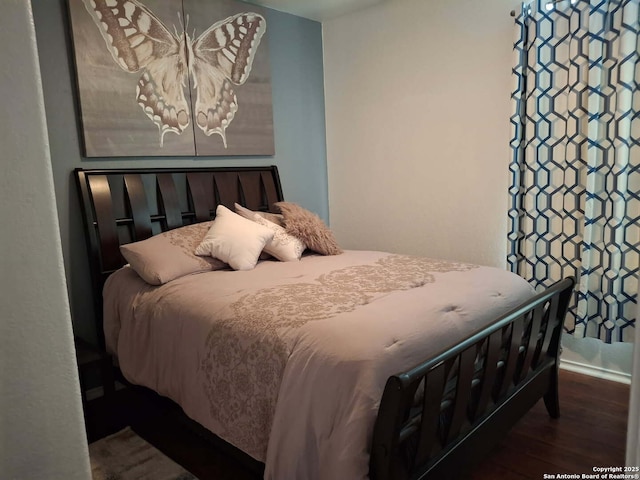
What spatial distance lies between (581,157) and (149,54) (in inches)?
104

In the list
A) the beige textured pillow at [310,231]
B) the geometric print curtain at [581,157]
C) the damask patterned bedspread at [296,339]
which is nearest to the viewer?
the damask patterned bedspread at [296,339]

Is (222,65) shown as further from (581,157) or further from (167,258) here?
(581,157)

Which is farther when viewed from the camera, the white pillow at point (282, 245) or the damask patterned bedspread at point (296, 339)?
the white pillow at point (282, 245)

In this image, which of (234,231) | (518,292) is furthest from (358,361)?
(234,231)

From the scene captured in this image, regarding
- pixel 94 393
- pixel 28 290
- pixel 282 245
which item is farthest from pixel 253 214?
pixel 28 290

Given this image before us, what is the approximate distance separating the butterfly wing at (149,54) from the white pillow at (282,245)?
92 centimetres

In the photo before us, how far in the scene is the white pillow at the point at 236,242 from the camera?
2.62 meters

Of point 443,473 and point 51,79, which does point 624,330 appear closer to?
point 443,473

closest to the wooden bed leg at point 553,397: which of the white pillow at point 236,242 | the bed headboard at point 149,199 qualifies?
the white pillow at point 236,242

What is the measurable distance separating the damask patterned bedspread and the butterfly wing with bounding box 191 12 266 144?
4.10 feet

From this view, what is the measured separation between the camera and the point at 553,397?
2363 millimetres

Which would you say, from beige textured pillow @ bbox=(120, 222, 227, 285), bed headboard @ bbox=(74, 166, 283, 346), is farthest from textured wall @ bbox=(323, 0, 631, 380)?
beige textured pillow @ bbox=(120, 222, 227, 285)

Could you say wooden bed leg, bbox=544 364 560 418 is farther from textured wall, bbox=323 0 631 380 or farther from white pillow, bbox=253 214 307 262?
white pillow, bbox=253 214 307 262

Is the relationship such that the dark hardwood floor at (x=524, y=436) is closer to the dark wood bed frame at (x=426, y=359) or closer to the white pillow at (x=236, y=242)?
the dark wood bed frame at (x=426, y=359)
